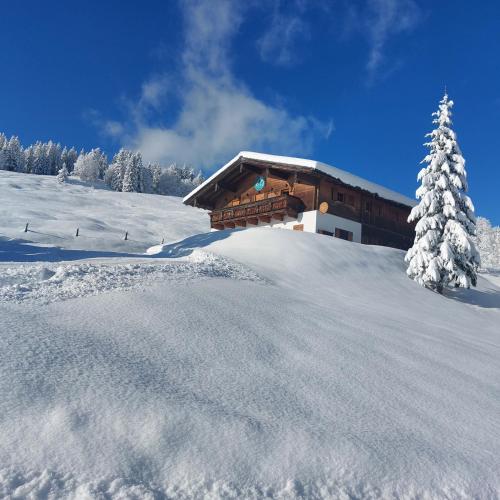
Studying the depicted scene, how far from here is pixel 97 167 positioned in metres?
102

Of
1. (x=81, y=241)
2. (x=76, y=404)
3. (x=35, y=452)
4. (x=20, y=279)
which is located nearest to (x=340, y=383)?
(x=76, y=404)

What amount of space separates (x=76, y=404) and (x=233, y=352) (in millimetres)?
2135

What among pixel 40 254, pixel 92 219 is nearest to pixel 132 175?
pixel 92 219

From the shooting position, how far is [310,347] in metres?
5.81

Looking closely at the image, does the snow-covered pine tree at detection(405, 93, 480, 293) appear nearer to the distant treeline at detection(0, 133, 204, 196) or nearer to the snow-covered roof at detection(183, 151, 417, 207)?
the snow-covered roof at detection(183, 151, 417, 207)

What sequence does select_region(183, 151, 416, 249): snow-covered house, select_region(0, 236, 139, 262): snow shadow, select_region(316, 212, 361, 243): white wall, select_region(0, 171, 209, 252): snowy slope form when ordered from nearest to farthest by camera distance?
select_region(0, 236, 139, 262): snow shadow → select_region(316, 212, 361, 243): white wall → select_region(183, 151, 416, 249): snow-covered house → select_region(0, 171, 209, 252): snowy slope

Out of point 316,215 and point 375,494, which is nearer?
point 375,494

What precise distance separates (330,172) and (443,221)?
7303mm

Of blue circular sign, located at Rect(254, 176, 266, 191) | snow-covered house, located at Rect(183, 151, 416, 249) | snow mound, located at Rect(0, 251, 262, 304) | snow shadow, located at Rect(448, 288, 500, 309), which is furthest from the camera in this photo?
blue circular sign, located at Rect(254, 176, 266, 191)

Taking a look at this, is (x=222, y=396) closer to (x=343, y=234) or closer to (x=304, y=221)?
(x=304, y=221)

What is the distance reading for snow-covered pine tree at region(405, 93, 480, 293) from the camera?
1738 centimetres

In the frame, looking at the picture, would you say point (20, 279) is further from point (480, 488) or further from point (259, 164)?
point (259, 164)

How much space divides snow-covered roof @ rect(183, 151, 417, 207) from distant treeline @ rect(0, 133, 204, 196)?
64.0 m

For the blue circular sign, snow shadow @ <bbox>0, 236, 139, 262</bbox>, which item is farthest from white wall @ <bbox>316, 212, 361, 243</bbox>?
snow shadow @ <bbox>0, 236, 139, 262</bbox>
